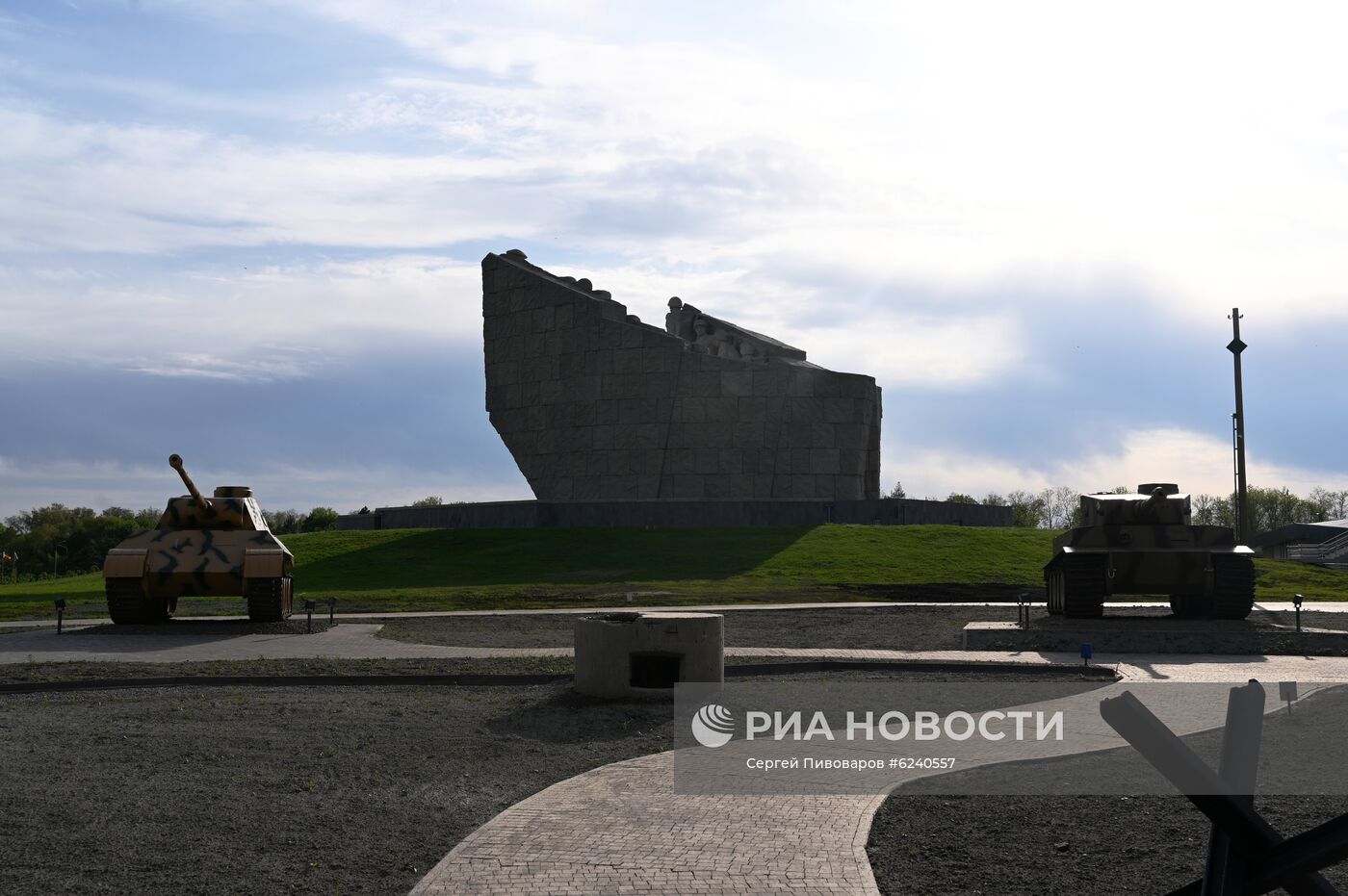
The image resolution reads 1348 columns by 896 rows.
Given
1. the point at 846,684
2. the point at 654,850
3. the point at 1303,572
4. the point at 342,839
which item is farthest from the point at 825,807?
the point at 1303,572

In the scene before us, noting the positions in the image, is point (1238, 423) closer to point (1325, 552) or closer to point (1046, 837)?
point (1325, 552)

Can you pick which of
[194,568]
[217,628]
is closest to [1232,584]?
[217,628]

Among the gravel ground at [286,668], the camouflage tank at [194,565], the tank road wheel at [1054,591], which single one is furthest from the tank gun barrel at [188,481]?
the tank road wheel at [1054,591]

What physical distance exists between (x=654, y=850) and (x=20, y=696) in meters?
8.10

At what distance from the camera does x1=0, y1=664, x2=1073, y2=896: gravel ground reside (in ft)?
19.0

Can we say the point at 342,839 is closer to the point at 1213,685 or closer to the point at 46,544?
the point at 1213,685

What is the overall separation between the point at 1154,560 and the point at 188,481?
14.7 meters

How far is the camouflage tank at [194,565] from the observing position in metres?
19.3

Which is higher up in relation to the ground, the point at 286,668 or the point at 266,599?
the point at 266,599

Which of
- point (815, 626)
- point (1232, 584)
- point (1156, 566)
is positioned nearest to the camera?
point (1232, 584)

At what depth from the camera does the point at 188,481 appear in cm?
2005

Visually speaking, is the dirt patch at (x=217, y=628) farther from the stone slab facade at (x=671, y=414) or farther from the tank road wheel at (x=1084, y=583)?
the stone slab facade at (x=671, y=414)

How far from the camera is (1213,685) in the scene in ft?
39.5

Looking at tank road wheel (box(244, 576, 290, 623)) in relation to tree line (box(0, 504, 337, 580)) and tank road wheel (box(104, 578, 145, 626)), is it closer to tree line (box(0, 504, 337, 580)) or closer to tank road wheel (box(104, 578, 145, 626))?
tank road wheel (box(104, 578, 145, 626))
